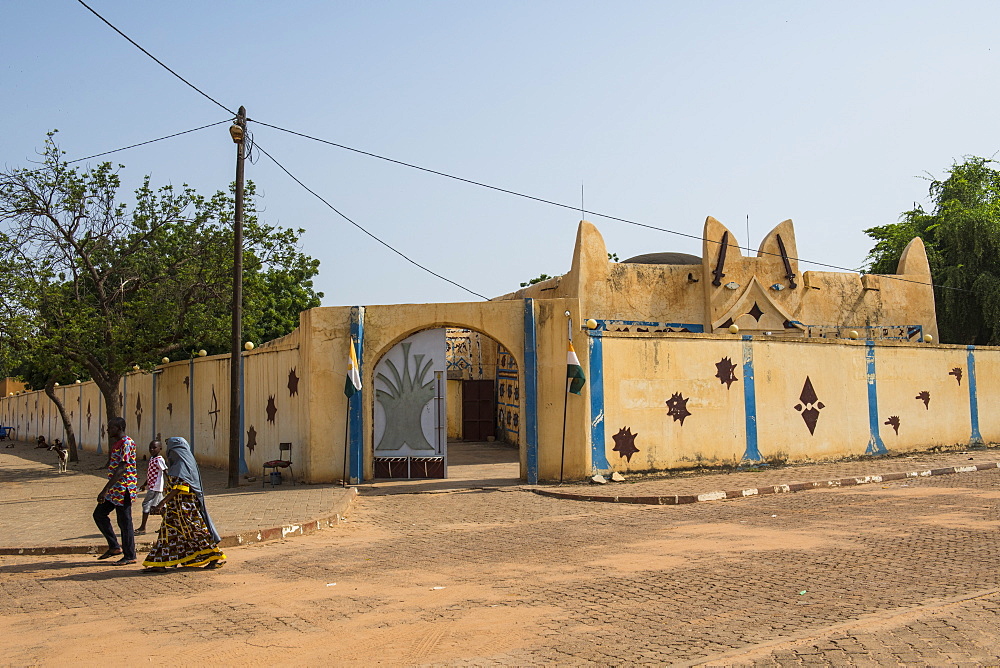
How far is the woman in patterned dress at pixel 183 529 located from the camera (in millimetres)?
8242

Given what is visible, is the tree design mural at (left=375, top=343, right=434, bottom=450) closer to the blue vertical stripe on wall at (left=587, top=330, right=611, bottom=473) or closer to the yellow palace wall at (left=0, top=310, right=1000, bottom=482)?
the yellow palace wall at (left=0, top=310, right=1000, bottom=482)

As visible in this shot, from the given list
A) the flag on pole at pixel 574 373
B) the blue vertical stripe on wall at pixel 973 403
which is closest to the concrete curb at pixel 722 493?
the flag on pole at pixel 574 373

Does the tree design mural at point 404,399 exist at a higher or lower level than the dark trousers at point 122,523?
higher

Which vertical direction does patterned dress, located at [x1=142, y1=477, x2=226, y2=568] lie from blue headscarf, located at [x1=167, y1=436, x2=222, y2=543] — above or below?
below

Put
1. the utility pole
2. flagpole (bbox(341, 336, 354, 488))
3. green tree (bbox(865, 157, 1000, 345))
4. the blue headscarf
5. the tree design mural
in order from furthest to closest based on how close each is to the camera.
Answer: green tree (bbox(865, 157, 1000, 345)) < the tree design mural < the utility pole < flagpole (bbox(341, 336, 354, 488)) < the blue headscarf

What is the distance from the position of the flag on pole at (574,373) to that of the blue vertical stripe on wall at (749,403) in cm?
410

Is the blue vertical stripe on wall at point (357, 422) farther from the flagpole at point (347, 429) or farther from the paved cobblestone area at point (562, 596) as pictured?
the paved cobblestone area at point (562, 596)

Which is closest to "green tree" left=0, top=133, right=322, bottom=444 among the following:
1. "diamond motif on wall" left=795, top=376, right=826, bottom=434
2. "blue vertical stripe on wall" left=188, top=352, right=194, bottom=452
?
"blue vertical stripe on wall" left=188, top=352, right=194, bottom=452

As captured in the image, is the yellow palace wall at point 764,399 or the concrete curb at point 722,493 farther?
the yellow palace wall at point 764,399

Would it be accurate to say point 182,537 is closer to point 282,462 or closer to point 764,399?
point 282,462

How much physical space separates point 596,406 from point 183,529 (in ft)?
27.2

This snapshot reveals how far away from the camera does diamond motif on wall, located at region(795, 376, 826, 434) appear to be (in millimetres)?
17891

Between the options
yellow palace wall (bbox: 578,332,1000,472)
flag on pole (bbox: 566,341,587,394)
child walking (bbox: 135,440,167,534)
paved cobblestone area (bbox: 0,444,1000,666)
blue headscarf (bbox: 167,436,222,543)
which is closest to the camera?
paved cobblestone area (bbox: 0,444,1000,666)

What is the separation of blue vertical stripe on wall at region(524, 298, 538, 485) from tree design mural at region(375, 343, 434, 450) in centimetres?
185
